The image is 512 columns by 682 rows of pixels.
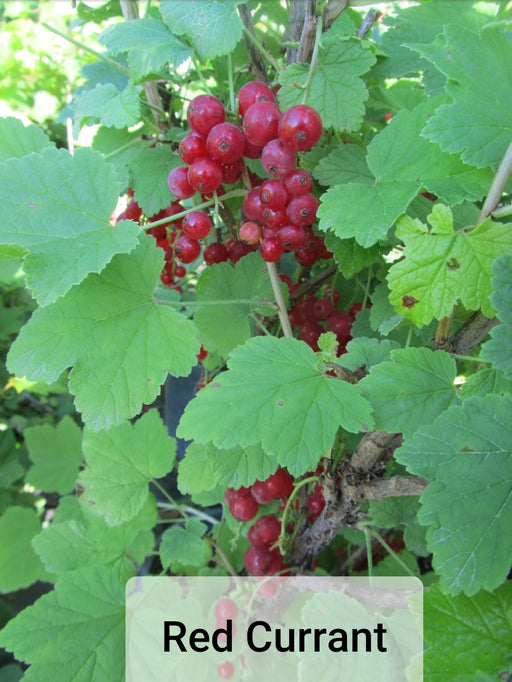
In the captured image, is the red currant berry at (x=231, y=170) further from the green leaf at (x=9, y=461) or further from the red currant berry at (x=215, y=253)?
the green leaf at (x=9, y=461)

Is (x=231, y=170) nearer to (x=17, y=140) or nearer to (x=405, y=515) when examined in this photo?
(x=17, y=140)

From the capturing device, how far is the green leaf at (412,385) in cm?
49

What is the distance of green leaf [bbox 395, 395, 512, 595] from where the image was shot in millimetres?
434

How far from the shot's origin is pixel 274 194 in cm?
55

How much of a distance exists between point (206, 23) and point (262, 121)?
17 cm

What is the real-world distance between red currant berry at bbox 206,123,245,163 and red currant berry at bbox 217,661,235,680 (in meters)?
0.77

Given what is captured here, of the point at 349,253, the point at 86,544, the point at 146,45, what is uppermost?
the point at 146,45

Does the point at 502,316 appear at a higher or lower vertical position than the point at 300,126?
lower

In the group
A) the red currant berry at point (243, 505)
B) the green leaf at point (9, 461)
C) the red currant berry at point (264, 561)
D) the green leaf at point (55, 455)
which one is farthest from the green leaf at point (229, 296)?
the green leaf at point (9, 461)

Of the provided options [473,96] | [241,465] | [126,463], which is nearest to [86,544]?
[126,463]

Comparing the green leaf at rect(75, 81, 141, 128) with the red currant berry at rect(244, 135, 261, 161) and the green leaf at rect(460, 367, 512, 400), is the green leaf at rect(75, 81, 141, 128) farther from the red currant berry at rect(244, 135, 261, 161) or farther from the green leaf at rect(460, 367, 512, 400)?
the green leaf at rect(460, 367, 512, 400)

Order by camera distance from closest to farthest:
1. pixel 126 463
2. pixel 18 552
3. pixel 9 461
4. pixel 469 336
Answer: pixel 469 336, pixel 126 463, pixel 18 552, pixel 9 461

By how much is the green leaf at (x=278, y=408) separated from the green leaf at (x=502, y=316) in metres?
0.13

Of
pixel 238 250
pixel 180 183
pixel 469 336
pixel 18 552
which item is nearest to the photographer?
pixel 469 336
